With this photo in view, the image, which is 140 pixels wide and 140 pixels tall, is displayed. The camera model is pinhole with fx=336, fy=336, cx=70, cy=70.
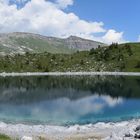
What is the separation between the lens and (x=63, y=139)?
144ft

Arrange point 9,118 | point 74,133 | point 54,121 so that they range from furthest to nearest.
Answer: point 9,118, point 54,121, point 74,133

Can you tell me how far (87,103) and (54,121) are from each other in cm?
2944

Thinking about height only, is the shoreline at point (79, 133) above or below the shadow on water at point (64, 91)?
above

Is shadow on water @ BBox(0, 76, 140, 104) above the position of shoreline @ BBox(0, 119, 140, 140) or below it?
below

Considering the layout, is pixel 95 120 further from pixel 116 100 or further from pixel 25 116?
pixel 116 100

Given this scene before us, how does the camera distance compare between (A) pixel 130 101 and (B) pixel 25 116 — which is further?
(A) pixel 130 101

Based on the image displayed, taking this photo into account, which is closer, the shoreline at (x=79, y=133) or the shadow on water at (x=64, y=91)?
the shoreline at (x=79, y=133)

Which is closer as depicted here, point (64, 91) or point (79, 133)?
point (79, 133)

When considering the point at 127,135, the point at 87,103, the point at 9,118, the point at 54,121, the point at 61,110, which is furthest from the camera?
the point at 87,103

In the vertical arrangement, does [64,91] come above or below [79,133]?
below

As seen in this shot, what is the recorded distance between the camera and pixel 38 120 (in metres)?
68.2

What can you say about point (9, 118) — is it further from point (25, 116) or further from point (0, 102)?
point (0, 102)

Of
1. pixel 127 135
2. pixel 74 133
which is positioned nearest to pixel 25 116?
pixel 74 133

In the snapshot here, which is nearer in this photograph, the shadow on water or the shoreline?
the shoreline
